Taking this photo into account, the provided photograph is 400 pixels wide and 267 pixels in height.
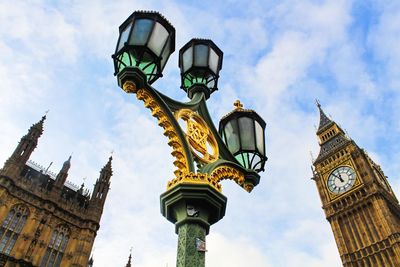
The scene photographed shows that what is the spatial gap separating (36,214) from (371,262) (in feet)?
130

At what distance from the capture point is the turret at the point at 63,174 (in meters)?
31.4

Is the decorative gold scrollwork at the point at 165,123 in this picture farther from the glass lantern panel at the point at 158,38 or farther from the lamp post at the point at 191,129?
the glass lantern panel at the point at 158,38

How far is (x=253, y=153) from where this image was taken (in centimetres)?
405

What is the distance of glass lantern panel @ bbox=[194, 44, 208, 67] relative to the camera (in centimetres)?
428

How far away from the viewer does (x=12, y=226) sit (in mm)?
26000

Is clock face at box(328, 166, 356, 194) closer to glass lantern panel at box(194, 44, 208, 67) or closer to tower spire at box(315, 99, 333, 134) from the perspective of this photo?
tower spire at box(315, 99, 333, 134)

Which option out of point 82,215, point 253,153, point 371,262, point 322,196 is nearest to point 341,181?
point 322,196

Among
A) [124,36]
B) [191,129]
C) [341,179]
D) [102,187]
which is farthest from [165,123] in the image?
[341,179]

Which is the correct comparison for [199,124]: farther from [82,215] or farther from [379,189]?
[379,189]

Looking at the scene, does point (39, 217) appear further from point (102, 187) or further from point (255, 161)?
point (255, 161)

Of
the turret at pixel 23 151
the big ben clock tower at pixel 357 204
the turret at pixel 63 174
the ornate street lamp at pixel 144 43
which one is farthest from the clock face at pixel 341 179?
the ornate street lamp at pixel 144 43

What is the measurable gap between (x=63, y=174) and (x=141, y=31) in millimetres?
32007

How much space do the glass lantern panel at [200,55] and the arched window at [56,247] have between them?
90.3 ft

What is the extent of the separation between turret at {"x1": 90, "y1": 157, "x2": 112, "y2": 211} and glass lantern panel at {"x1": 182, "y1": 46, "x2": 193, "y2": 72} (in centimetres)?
3069
